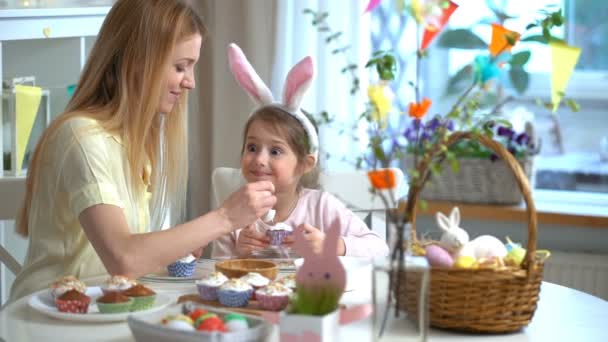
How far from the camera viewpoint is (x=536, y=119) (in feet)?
11.8

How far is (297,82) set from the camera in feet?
7.29

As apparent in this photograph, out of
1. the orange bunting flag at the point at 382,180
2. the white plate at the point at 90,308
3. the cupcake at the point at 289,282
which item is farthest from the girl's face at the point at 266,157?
the orange bunting flag at the point at 382,180

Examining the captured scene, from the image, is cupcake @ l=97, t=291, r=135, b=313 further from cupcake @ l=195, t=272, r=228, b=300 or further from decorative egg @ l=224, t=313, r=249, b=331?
decorative egg @ l=224, t=313, r=249, b=331

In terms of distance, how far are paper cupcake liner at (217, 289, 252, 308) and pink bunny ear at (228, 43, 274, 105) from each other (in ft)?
2.38

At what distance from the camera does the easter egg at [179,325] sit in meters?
1.35

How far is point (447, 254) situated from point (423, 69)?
6.37 feet

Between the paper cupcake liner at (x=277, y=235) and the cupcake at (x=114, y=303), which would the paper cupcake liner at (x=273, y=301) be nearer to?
the cupcake at (x=114, y=303)

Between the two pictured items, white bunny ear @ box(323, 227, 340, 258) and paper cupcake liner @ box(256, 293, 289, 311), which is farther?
paper cupcake liner @ box(256, 293, 289, 311)

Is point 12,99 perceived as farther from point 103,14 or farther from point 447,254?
point 447,254

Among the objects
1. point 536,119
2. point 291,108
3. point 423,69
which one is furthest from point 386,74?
point 536,119

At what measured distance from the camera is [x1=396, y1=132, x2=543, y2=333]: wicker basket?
150 cm

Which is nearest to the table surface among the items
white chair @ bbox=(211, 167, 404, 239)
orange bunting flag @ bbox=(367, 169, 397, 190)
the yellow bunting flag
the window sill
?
orange bunting flag @ bbox=(367, 169, 397, 190)

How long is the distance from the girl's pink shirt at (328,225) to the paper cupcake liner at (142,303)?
650mm

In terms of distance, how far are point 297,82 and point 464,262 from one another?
805 millimetres
